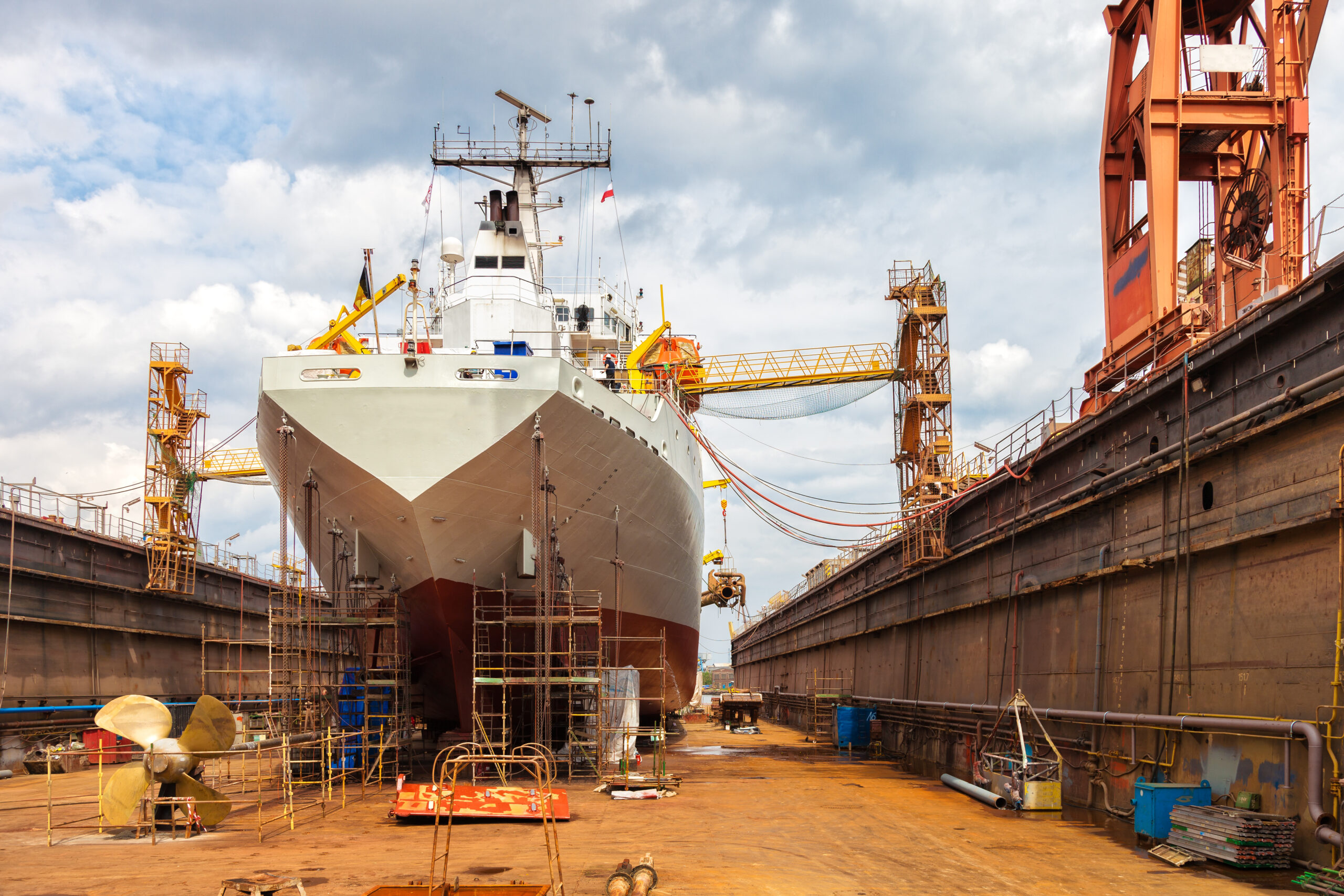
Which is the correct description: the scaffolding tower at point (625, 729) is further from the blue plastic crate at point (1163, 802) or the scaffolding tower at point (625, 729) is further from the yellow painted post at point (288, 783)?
the blue plastic crate at point (1163, 802)

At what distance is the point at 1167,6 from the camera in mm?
16453

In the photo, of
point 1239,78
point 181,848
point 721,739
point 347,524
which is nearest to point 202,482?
point 347,524

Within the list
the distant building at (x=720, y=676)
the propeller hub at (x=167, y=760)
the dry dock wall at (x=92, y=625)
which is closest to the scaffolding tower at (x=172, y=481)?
the dry dock wall at (x=92, y=625)

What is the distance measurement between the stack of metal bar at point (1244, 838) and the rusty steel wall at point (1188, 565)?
0.65 ft

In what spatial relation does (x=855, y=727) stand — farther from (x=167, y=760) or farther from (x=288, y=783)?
(x=167, y=760)

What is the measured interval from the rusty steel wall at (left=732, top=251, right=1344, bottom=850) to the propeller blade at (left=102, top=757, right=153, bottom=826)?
484 inches

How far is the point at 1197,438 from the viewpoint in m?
10.9

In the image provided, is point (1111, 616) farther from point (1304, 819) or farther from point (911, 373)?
point (911, 373)

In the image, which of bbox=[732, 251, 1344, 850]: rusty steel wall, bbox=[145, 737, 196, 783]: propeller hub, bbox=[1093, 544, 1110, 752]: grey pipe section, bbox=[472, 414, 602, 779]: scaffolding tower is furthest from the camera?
bbox=[472, 414, 602, 779]: scaffolding tower

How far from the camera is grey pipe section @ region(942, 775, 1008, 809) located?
44.7ft

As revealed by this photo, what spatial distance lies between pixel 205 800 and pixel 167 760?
2.46 feet

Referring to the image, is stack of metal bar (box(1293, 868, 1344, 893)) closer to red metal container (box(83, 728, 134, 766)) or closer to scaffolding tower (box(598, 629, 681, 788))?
scaffolding tower (box(598, 629, 681, 788))

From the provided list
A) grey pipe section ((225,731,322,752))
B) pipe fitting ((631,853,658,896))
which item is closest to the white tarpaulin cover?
grey pipe section ((225,731,322,752))

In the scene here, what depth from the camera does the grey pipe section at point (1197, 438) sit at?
8.90 metres
